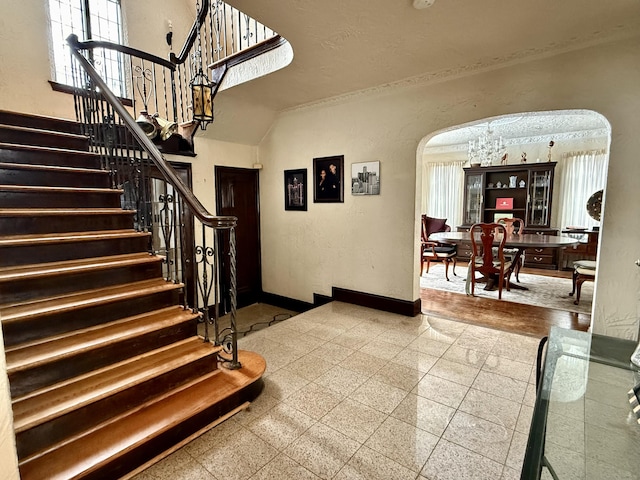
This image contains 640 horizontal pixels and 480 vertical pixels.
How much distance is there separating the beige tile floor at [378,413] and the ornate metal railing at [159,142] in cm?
51

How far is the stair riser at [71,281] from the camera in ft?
6.39

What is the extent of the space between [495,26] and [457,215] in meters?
5.91

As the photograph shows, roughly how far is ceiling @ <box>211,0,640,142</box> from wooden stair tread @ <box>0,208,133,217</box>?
184cm

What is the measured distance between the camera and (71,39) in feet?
9.87

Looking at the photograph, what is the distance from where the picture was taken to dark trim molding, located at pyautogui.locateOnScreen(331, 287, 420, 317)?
372 centimetres

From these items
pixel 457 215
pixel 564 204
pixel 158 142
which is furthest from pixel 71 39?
pixel 564 204

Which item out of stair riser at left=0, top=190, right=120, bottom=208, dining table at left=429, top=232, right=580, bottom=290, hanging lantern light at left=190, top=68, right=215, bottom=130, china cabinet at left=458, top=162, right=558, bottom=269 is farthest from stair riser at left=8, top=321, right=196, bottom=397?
china cabinet at left=458, top=162, right=558, bottom=269

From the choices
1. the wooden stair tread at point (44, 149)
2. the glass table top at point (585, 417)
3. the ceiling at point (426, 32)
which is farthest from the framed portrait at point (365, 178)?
the wooden stair tread at point (44, 149)

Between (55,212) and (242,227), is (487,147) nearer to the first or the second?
(242,227)

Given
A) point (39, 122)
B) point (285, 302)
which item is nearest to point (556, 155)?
point (285, 302)

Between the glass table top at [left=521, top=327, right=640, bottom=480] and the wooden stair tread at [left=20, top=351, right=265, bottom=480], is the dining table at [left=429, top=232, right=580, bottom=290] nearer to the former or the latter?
the glass table top at [left=521, top=327, right=640, bottom=480]

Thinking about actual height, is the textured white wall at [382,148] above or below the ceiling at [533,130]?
below

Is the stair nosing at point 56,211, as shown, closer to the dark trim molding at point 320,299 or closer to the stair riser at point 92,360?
the stair riser at point 92,360

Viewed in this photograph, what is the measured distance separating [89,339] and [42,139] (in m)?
2.30
